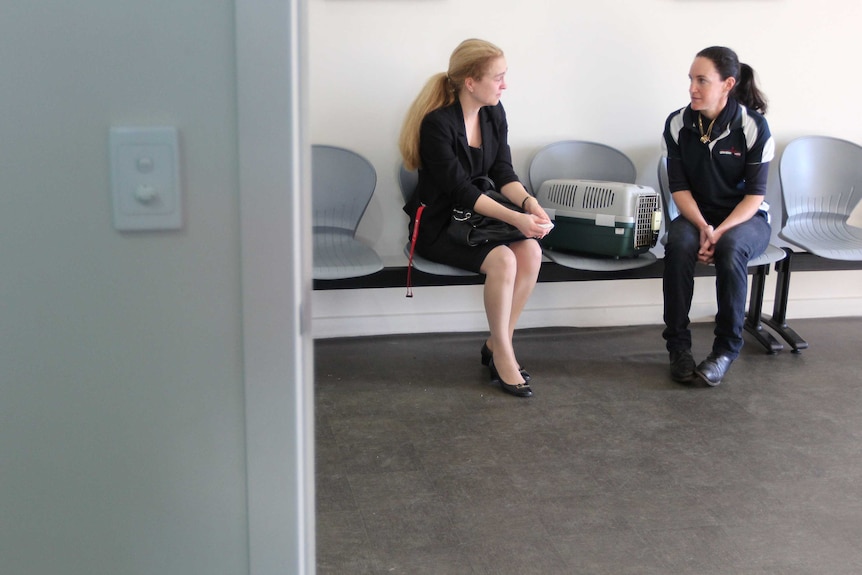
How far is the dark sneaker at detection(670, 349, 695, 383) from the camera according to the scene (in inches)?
142

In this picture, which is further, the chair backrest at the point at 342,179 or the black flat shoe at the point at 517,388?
the chair backrest at the point at 342,179

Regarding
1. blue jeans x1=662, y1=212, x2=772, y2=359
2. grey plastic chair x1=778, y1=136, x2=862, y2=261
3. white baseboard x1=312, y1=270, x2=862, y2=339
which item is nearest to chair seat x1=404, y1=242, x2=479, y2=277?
white baseboard x1=312, y1=270, x2=862, y2=339

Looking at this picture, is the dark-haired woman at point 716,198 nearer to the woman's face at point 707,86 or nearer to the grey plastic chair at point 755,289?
the woman's face at point 707,86

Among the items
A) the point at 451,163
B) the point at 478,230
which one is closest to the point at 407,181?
the point at 451,163

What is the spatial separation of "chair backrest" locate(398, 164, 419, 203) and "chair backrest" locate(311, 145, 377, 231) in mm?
119

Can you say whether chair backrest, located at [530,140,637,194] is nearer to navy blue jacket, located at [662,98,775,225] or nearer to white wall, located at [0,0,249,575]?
navy blue jacket, located at [662,98,775,225]

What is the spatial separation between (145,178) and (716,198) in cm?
320

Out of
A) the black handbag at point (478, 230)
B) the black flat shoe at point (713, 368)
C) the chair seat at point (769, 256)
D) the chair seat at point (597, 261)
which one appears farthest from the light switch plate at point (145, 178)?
the chair seat at point (769, 256)

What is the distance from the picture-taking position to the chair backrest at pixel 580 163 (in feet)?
13.4

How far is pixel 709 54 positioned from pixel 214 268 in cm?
308

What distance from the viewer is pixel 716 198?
3902 millimetres

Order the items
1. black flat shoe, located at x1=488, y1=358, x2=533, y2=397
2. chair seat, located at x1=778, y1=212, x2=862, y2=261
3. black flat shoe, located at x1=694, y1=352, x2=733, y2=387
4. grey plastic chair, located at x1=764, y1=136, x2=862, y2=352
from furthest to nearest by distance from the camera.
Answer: grey plastic chair, located at x1=764, y1=136, x2=862, y2=352 → chair seat, located at x1=778, y1=212, x2=862, y2=261 → black flat shoe, located at x1=694, y1=352, x2=733, y2=387 → black flat shoe, located at x1=488, y1=358, x2=533, y2=397

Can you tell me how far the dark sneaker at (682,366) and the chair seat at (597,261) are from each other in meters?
0.40

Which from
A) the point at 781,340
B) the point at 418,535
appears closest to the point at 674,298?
the point at 781,340
